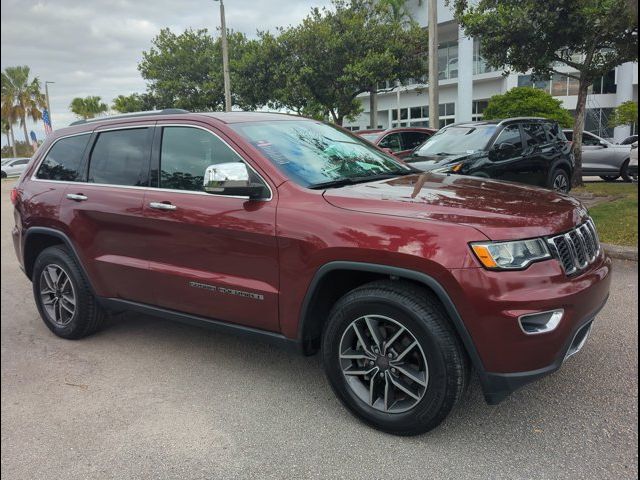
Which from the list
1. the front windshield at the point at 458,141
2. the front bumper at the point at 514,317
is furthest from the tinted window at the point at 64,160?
the front windshield at the point at 458,141

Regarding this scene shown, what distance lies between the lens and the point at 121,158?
4164mm

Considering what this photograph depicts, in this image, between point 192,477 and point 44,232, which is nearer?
point 192,477

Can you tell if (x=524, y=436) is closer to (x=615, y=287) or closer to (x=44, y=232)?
(x=615, y=287)

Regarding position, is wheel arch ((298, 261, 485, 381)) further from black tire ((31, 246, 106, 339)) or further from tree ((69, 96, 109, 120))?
tree ((69, 96, 109, 120))

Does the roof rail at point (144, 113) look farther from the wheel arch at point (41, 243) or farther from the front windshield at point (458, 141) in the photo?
the front windshield at point (458, 141)

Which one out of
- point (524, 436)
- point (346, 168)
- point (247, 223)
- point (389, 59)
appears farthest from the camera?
point (389, 59)

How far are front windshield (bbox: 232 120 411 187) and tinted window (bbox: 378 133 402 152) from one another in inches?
294

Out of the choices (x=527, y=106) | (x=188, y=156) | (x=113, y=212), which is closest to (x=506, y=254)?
(x=188, y=156)

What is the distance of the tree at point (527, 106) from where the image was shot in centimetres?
1903

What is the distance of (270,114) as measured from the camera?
13.7 feet

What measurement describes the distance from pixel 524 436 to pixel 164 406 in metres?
2.14

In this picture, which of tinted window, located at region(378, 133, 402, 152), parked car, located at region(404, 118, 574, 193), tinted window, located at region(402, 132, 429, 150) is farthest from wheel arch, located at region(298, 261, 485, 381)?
tinted window, located at region(402, 132, 429, 150)

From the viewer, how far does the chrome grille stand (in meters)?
2.73

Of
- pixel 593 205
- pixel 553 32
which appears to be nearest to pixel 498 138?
pixel 593 205
